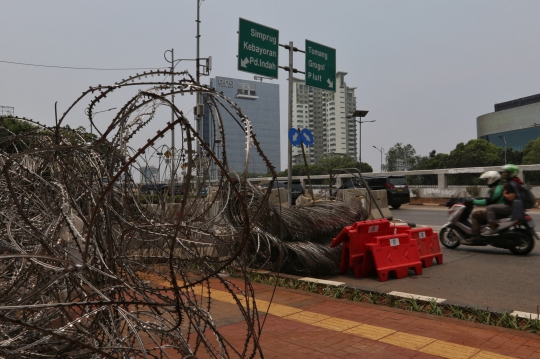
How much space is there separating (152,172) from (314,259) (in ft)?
12.1

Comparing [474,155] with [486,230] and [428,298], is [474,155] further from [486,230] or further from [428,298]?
[428,298]

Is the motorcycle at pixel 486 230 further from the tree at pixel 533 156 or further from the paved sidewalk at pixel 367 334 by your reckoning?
the tree at pixel 533 156

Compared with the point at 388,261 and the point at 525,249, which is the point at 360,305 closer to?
the point at 388,261

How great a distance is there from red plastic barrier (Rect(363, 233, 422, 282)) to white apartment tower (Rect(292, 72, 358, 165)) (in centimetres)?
7362

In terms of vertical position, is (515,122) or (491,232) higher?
(515,122)

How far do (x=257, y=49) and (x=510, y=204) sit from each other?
27.2ft

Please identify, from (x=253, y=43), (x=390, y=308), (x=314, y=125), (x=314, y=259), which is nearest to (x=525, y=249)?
(x=314, y=259)

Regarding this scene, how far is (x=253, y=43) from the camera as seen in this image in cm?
1495

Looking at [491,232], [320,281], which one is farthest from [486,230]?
[320,281]

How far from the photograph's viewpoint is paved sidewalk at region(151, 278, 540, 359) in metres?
4.81

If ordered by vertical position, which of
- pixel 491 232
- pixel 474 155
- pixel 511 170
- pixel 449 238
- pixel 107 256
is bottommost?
pixel 449 238

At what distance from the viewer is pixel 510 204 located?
33.9 feet

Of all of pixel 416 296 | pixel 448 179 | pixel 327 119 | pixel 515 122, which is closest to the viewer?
pixel 416 296

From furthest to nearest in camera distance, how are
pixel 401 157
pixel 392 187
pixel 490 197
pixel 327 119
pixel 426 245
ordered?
pixel 327 119, pixel 401 157, pixel 392 187, pixel 490 197, pixel 426 245
